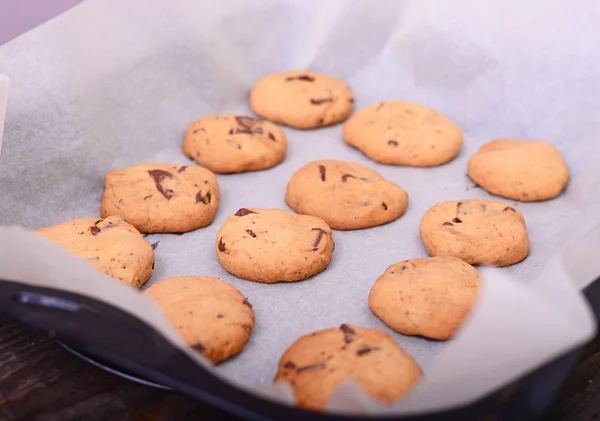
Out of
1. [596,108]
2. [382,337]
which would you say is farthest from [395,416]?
[596,108]

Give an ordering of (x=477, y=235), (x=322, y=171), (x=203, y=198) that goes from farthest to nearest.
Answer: (x=322, y=171) < (x=203, y=198) < (x=477, y=235)

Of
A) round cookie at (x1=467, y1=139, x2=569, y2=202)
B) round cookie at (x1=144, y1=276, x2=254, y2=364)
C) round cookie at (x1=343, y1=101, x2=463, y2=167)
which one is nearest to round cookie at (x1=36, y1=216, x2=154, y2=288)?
round cookie at (x1=144, y1=276, x2=254, y2=364)

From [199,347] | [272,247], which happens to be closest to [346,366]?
[199,347]

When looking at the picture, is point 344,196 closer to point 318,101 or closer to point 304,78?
point 318,101

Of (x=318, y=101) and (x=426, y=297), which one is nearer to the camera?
(x=426, y=297)

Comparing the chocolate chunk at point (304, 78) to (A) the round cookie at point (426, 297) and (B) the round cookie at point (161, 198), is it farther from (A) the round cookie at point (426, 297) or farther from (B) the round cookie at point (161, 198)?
(A) the round cookie at point (426, 297)

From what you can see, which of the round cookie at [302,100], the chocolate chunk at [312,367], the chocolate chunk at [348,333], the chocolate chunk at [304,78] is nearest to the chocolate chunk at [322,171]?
the round cookie at [302,100]

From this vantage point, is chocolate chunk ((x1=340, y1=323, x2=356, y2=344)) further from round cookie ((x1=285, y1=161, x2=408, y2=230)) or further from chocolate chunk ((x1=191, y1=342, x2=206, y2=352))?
round cookie ((x1=285, y1=161, x2=408, y2=230))
